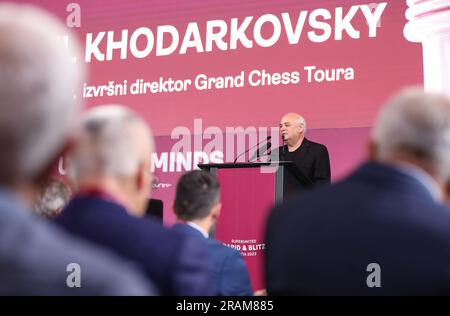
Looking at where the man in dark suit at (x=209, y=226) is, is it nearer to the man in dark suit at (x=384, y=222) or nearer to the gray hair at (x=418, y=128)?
the man in dark suit at (x=384, y=222)

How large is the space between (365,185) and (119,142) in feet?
1.48

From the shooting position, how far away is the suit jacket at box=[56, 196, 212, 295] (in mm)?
1322

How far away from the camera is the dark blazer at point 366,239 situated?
1180 millimetres

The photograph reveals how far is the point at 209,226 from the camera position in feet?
8.13

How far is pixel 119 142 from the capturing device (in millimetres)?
1258

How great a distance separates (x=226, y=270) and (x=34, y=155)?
5.41 ft

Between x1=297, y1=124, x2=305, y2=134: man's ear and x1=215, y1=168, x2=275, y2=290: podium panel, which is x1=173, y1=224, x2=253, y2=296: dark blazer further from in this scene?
x1=297, y1=124, x2=305, y2=134: man's ear

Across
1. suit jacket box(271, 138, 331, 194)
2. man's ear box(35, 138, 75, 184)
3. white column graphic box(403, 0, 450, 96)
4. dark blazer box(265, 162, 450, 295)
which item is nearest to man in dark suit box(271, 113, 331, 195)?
suit jacket box(271, 138, 331, 194)

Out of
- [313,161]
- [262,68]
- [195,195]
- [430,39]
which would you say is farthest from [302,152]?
[195,195]

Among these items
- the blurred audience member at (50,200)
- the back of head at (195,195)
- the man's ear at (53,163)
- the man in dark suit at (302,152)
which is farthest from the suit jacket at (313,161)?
the man's ear at (53,163)

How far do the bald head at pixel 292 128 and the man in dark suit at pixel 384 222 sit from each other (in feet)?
13.9

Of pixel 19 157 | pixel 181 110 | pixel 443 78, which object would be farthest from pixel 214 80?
pixel 19 157

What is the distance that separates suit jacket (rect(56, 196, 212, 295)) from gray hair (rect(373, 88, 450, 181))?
17.1 inches
